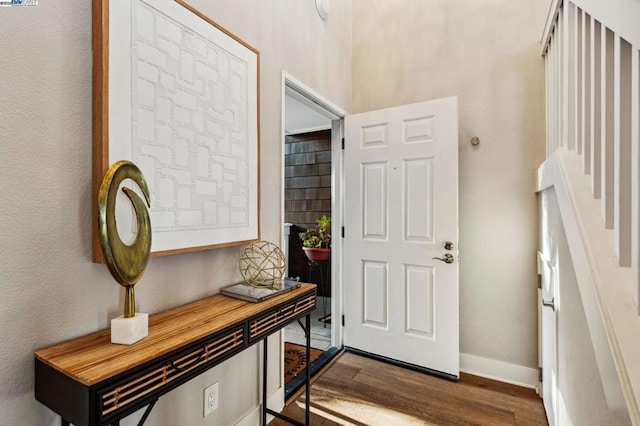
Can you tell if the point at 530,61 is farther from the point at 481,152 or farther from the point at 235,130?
the point at 235,130

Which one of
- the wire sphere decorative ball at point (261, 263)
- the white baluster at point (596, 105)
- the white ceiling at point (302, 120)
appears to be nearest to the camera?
the white baluster at point (596, 105)

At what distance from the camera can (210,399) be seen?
1550 millimetres

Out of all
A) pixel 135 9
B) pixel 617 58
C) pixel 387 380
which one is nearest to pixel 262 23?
pixel 135 9

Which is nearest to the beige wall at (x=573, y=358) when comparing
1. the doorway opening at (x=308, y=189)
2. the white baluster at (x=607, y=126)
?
the white baluster at (x=607, y=126)

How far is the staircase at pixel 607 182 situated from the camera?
2.37ft

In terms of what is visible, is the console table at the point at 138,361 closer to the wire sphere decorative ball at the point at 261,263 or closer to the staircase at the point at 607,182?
the wire sphere decorative ball at the point at 261,263

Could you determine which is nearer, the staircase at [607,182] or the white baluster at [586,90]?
the staircase at [607,182]

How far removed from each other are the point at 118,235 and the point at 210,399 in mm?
996

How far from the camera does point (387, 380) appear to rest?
2.34 metres

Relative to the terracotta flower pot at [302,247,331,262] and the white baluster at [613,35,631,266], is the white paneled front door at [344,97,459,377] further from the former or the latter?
the white baluster at [613,35,631,266]

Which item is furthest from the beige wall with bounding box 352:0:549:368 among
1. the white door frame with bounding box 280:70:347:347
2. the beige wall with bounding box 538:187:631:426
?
the white door frame with bounding box 280:70:347:347

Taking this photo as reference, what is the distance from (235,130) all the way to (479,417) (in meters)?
2.18

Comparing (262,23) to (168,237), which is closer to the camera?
(168,237)

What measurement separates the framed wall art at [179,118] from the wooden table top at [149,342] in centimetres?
26
